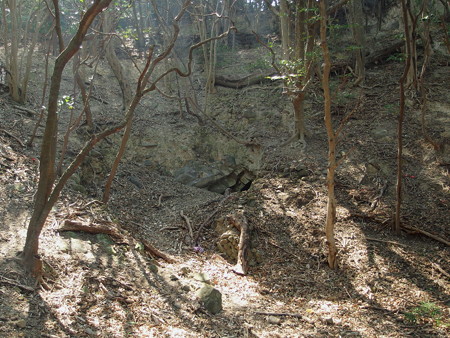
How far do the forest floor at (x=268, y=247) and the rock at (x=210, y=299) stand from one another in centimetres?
10

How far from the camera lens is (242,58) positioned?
59.4 ft

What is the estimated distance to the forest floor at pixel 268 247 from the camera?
4.33 metres

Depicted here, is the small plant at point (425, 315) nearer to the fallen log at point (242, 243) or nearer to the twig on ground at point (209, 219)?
the fallen log at point (242, 243)

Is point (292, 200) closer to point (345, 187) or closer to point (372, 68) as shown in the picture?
point (345, 187)

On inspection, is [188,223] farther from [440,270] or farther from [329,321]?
[440,270]

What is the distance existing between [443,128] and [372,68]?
14.2 ft

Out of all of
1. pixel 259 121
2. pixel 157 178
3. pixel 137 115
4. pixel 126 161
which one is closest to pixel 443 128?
pixel 259 121

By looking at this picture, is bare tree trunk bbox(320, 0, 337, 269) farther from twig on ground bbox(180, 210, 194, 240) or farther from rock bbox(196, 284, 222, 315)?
twig on ground bbox(180, 210, 194, 240)

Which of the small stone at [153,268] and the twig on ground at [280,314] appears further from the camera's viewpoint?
the small stone at [153,268]

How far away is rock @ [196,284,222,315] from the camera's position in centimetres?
494

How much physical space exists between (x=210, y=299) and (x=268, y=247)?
8.91 ft

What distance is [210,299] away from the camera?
500cm

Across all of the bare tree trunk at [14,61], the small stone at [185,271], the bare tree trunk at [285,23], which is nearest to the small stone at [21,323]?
the small stone at [185,271]

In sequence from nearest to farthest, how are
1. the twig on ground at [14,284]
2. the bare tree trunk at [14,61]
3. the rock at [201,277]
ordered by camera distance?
the twig on ground at [14,284] < the rock at [201,277] < the bare tree trunk at [14,61]
